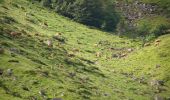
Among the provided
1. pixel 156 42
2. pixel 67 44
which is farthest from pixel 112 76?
pixel 156 42

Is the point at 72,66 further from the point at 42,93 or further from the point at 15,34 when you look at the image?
the point at 42,93

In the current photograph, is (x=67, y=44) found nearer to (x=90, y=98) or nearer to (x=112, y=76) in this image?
(x=112, y=76)

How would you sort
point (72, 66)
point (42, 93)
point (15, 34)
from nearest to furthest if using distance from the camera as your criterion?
point (42, 93)
point (72, 66)
point (15, 34)

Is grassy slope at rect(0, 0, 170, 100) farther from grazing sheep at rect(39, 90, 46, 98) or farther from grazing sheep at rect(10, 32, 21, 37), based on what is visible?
grazing sheep at rect(10, 32, 21, 37)

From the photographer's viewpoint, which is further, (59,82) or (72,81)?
(72,81)

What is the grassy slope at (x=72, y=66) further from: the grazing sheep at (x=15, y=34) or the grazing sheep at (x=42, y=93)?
the grazing sheep at (x=15, y=34)

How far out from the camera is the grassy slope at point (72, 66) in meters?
47.8

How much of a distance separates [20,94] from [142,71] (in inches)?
1773

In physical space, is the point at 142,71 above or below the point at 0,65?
below

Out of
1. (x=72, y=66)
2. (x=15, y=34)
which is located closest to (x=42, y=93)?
(x=72, y=66)

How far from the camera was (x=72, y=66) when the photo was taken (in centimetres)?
6588

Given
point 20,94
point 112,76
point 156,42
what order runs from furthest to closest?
1. point 156,42
2. point 112,76
3. point 20,94

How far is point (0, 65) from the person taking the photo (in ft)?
157

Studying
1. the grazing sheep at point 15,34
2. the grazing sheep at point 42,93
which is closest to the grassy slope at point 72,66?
the grazing sheep at point 42,93
